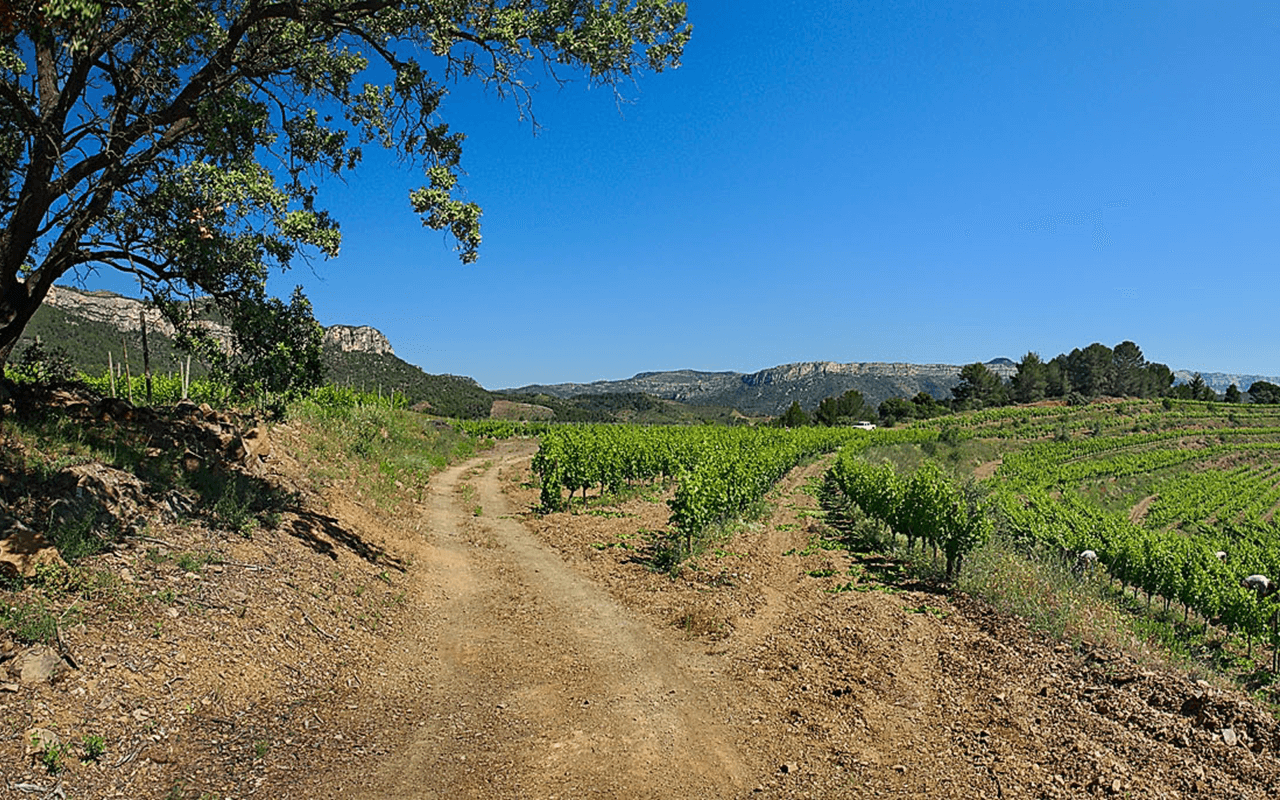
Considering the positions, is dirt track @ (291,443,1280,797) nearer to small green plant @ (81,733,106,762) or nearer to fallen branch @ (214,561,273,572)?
small green plant @ (81,733,106,762)

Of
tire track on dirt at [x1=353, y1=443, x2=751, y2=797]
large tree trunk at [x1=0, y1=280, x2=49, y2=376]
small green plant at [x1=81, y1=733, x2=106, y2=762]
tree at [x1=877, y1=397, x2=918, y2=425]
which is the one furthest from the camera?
tree at [x1=877, y1=397, x2=918, y2=425]

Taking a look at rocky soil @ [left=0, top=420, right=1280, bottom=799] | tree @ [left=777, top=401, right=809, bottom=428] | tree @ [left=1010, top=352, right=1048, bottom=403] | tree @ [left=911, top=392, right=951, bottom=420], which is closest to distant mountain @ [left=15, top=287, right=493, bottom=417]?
rocky soil @ [left=0, top=420, right=1280, bottom=799]

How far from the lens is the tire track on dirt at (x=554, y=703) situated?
18.6 ft

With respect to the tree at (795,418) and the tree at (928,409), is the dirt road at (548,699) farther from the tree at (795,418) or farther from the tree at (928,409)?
the tree at (928,409)

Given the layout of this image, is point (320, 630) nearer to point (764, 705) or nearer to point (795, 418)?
point (764, 705)

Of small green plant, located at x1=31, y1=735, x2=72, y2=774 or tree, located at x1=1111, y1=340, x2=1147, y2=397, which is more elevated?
tree, located at x1=1111, y1=340, x2=1147, y2=397

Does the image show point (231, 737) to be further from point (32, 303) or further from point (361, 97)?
point (361, 97)

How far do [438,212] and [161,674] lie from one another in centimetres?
644

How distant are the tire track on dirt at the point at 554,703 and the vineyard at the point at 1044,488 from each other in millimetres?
4720

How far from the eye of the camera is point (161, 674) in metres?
5.89

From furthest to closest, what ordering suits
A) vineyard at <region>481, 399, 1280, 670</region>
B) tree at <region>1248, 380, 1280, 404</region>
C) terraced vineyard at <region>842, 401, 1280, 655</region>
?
tree at <region>1248, 380, 1280, 404</region>
terraced vineyard at <region>842, 401, 1280, 655</region>
vineyard at <region>481, 399, 1280, 670</region>

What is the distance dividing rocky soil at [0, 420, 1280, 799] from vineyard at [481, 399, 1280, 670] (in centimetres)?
491

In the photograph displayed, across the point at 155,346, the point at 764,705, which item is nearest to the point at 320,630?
the point at 764,705

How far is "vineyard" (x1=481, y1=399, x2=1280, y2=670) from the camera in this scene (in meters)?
14.6
